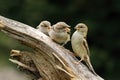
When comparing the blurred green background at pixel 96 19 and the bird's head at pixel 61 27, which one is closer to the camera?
the bird's head at pixel 61 27

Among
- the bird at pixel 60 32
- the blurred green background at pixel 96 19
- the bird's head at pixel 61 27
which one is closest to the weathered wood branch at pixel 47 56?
the bird at pixel 60 32

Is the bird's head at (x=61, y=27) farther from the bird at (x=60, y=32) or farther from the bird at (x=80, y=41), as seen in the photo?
the bird at (x=80, y=41)

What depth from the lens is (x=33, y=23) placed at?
43.4ft

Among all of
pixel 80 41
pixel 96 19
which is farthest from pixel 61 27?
pixel 96 19

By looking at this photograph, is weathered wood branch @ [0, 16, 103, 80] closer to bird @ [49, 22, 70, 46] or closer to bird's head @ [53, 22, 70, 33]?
bird @ [49, 22, 70, 46]

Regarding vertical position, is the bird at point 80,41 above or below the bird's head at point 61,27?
below

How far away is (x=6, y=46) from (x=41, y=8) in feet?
4.91

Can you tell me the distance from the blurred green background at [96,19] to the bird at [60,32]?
18.1 ft

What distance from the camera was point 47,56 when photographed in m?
7.58

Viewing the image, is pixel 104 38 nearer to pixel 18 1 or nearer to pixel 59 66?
pixel 18 1

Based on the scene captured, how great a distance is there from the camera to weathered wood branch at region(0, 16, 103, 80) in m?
7.50

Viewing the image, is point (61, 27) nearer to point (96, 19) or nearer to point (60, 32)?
point (60, 32)

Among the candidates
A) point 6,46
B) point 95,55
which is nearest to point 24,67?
point 95,55

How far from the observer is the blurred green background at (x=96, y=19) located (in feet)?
43.2
